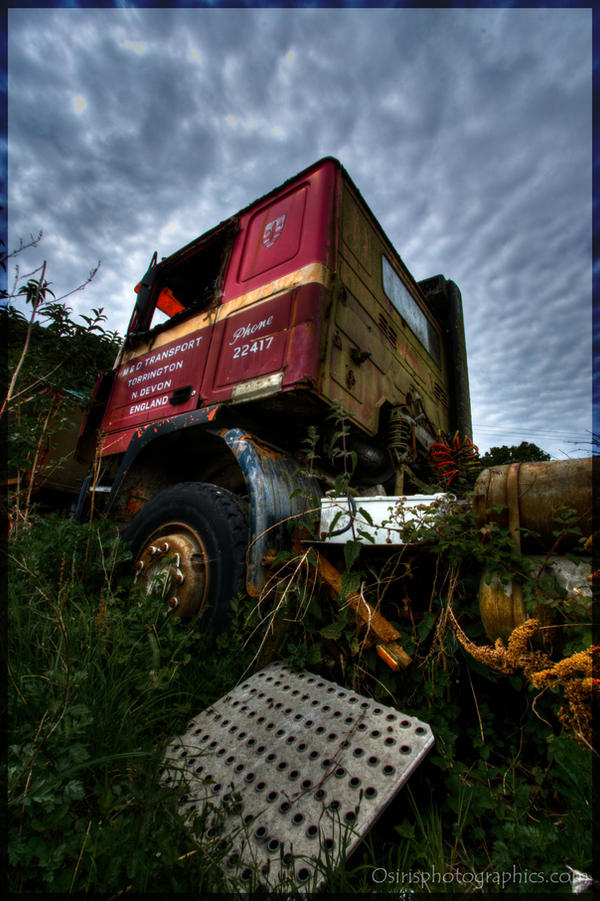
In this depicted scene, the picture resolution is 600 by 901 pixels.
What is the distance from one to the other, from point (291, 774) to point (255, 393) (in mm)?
1860

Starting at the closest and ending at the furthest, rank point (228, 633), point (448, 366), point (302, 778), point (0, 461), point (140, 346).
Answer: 1. point (302, 778)
2. point (228, 633)
3. point (0, 461)
4. point (140, 346)
5. point (448, 366)

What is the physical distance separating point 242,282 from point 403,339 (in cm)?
172

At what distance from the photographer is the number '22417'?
2.53m

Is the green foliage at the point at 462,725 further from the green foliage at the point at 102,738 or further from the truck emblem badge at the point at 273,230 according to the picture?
the truck emblem badge at the point at 273,230

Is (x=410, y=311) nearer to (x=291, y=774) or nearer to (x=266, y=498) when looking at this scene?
(x=266, y=498)

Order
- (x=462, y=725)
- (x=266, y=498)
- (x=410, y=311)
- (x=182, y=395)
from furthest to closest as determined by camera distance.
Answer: (x=410, y=311) → (x=182, y=395) → (x=266, y=498) → (x=462, y=725)

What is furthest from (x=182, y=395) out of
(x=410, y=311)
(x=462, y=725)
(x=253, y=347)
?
(x=410, y=311)

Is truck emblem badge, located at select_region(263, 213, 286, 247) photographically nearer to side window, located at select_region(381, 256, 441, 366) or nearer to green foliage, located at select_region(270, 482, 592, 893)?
side window, located at select_region(381, 256, 441, 366)

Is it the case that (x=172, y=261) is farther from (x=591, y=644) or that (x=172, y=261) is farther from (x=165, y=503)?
(x=591, y=644)

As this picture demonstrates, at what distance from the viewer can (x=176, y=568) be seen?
1971 mm

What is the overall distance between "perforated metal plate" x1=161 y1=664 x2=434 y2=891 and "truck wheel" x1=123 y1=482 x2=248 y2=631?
0.49 meters

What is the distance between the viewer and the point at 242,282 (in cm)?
301

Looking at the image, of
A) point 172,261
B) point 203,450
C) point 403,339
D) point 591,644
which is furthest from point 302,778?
point 172,261

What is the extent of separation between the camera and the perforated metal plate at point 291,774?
2.93 ft
